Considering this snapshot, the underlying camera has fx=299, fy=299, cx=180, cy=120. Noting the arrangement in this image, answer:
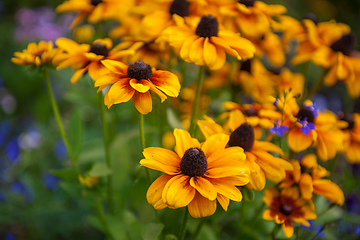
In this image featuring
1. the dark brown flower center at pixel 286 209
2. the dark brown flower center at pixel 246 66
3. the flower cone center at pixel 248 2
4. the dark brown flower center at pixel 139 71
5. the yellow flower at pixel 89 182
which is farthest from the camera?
the dark brown flower center at pixel 246 66

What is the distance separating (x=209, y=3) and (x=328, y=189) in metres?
0.62

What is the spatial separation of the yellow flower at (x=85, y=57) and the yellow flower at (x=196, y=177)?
0.84 feet

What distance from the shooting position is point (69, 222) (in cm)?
117

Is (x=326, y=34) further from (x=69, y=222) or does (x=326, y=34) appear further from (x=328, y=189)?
(x=69, y=222)

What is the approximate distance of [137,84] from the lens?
1.81ft

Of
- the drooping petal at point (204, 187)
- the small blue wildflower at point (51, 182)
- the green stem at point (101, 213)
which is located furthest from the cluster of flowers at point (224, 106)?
the small blue wildflower at point (51, 182)

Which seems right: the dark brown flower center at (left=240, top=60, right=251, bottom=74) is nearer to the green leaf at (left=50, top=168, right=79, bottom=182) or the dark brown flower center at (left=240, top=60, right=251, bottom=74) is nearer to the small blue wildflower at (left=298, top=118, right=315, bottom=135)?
the small blue wildflower at (left=298, top=118, right=315, bottom=135)

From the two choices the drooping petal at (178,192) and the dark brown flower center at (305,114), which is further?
the dark brown flower center at (305,114)

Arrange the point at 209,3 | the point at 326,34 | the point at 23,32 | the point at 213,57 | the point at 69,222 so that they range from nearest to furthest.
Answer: the point at 213,57
the point at 209,3
the point at 326,34
the point at 69,222
the point at 23,32

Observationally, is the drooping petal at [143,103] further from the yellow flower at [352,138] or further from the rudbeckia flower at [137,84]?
the yellow flower at [352,138]

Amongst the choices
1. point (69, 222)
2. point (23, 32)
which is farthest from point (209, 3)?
point (23, 32)

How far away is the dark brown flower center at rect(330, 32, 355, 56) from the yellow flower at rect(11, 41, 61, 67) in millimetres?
889

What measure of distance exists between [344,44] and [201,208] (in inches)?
32.5

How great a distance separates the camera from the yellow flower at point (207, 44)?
646 millimetres
